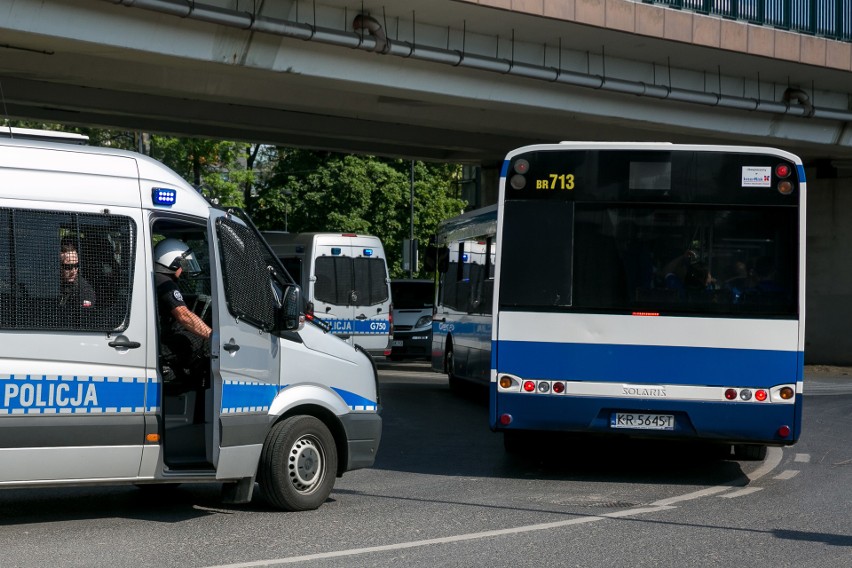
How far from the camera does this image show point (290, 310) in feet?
27.8

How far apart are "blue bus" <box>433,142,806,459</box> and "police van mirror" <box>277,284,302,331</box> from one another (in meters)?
2.70

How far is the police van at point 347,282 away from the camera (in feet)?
88.7

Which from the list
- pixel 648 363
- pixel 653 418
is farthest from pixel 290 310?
pixel 653 418

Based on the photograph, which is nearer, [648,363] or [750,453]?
A: [648,363]

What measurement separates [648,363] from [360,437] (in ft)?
9.23

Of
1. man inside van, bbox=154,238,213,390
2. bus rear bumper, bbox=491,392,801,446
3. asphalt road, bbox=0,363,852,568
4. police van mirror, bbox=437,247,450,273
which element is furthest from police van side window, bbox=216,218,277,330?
police van mirror, bbox=437,247,450,273

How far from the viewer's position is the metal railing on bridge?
23547mm

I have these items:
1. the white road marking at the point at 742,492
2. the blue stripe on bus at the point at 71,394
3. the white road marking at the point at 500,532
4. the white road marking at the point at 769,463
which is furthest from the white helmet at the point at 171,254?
the white road marking at the point at 769,463

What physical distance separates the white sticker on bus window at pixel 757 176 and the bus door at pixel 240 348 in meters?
4.37

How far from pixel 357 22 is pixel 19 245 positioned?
41.4 feet

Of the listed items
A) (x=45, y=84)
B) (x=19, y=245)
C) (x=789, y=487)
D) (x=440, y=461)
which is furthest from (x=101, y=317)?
(x=45, y=84)

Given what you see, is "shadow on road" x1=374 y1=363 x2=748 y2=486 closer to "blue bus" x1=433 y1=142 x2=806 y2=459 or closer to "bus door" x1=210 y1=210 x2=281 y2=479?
"blue bus" x1=433 y1=142 x2=806 y2=459

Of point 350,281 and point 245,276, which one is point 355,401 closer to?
point 245,276

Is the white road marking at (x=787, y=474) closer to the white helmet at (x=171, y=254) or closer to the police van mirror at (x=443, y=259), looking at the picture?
the white helmet at (x=171, y=254)
